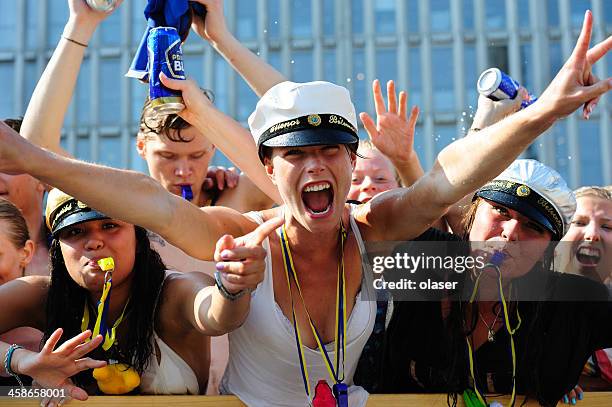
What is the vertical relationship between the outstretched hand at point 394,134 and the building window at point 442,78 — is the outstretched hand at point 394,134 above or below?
below

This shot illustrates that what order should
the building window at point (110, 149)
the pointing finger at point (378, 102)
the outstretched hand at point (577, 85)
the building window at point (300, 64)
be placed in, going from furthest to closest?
the building window at point (300, 64), the building window at point (110, 149), the pointing finger at point (378, 102), the outstretched hand at point (577, 85)

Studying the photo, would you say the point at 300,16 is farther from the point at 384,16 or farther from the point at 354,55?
the point at 384,16

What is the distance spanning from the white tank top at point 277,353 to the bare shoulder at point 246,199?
4.53ft

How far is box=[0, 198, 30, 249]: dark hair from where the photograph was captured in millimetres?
4457

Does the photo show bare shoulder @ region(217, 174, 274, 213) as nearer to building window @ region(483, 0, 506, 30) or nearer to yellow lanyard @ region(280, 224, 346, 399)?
yellow lanyard @ region(280, 224, 346, 399)

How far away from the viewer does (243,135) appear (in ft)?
14.2

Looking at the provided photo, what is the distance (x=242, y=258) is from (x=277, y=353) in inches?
24.1

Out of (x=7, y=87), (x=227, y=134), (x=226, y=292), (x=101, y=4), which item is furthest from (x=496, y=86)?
(x=7, y=87)

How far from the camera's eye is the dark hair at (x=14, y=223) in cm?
446

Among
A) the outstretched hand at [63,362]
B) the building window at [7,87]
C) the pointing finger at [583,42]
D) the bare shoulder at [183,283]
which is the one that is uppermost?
the building window at [7,87]

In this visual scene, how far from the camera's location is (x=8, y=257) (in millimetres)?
4438

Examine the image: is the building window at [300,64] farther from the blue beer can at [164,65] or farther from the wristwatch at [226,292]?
the wristwatch at [226,292]

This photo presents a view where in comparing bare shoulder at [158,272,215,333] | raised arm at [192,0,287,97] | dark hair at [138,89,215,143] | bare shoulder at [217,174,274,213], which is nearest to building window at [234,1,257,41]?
bare shoulder at [217,174,274,213]

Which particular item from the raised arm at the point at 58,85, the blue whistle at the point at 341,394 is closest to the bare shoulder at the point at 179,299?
the blue whistle at the point at 341,394
